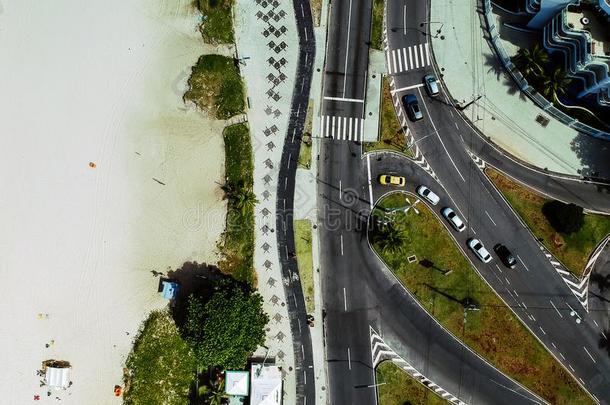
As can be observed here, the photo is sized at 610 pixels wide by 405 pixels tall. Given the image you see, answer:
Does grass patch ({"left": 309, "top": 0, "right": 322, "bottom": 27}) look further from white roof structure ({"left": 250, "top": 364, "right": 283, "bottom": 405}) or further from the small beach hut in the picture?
the small beach hut

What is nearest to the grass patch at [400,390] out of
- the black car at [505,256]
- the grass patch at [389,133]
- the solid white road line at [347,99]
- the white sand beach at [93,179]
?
the black car at [505,256]

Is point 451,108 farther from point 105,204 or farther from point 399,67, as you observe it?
point 105,204

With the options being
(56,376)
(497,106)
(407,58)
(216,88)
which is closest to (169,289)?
(56,376)

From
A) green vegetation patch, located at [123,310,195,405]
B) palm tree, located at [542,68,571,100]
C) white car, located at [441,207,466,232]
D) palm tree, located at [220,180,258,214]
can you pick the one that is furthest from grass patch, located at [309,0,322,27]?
green vegetation patch, located at [123,310,195,405]

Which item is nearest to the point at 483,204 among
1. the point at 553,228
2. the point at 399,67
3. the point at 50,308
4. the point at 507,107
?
the point at 553,228

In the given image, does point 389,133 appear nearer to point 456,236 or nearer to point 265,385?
point 456,236

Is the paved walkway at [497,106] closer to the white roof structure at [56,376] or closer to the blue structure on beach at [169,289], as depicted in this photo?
the blue structure on beach at [169,289]
